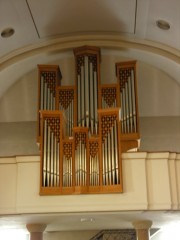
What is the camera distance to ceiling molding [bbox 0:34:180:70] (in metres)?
11.2

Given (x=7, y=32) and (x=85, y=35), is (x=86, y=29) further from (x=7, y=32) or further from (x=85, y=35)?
(x=7, y=32)

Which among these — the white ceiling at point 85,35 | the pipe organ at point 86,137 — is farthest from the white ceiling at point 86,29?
the pipe organ at point 86,137

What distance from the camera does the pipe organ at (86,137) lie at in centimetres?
908

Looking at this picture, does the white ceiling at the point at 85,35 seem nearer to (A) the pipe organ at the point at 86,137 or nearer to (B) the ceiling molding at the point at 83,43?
(B) the ceiling molding at the point at 83,43

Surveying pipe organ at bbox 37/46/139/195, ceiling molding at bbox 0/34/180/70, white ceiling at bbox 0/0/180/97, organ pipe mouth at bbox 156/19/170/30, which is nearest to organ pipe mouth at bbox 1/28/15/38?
white ceiling at bbox 0/0/180/97

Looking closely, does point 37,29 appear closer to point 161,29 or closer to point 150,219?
point 161,29

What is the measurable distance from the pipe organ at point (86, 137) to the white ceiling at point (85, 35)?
78 cm

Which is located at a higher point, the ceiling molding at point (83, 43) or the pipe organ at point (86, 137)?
the ceiling molding at point (83, 43)

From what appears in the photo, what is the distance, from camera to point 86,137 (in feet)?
30.3

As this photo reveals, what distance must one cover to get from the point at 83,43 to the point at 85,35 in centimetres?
22

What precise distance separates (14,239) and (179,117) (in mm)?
5221

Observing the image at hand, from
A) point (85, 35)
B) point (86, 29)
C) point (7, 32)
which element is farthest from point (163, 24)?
point (7, 32)

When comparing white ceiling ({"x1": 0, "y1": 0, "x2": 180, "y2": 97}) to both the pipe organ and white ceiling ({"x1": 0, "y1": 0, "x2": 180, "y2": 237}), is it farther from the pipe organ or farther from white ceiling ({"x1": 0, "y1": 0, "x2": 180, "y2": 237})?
the pipe organ

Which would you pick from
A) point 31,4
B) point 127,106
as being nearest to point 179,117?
point 127,106
